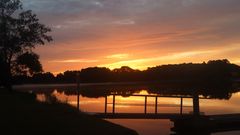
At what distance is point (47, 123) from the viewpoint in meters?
16.7

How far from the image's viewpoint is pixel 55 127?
53.5ft

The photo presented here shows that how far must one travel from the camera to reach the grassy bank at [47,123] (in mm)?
15585

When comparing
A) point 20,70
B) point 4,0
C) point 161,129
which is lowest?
point 161,129

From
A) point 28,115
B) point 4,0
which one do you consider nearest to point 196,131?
point 28,115

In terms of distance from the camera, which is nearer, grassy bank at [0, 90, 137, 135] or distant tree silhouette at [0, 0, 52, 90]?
grassy bank at [0, 90, 137, 135]

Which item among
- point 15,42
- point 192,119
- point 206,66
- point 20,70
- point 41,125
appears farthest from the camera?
point 206,66

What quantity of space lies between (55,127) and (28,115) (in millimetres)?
1912

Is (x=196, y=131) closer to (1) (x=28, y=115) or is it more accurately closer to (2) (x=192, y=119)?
(2) (x=192, y=119)

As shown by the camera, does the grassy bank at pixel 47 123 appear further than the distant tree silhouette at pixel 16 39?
No

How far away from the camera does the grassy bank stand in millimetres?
15585

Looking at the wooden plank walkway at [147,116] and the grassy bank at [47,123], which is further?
the wooden plank walkway at [147,116]

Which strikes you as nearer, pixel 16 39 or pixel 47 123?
pixel 47 123

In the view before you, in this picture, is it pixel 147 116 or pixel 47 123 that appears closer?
pixel 47 123

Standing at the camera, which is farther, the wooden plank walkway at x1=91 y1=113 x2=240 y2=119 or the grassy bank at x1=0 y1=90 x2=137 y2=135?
the wooden plank walkway at x1=91 y1=113 x2=240 y2=119
